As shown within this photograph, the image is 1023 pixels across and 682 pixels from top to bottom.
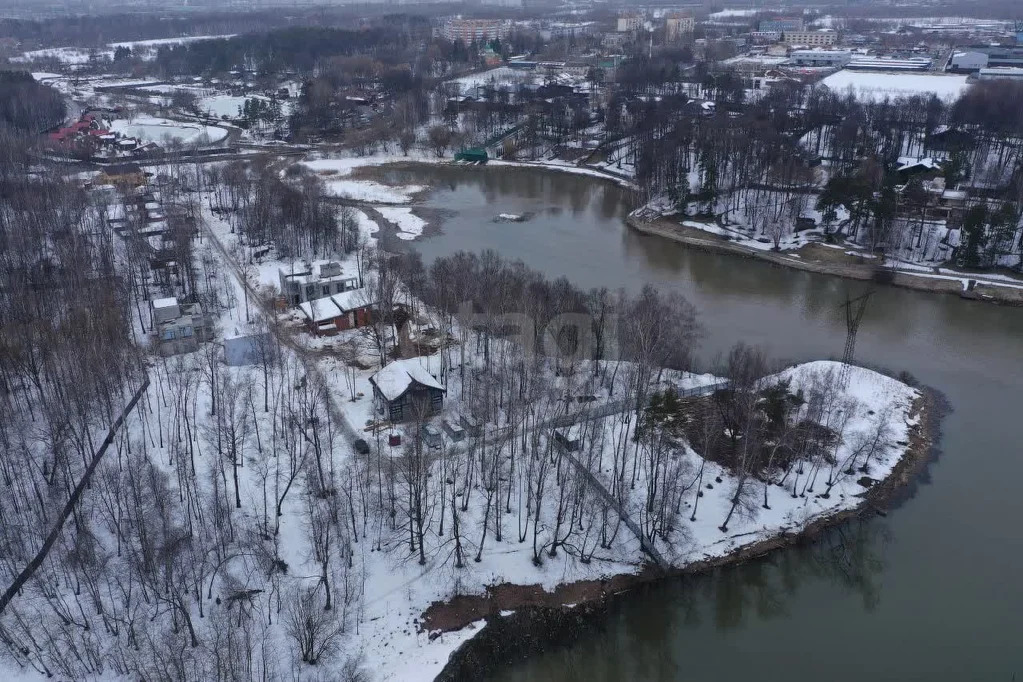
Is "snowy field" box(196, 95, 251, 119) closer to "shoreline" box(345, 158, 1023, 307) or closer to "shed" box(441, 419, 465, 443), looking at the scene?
"shoreline" box(345, 158, 1023, 307)

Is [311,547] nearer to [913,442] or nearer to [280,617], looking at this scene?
[280,617]

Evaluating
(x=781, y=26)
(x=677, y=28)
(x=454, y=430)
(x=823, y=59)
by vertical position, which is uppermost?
(x=781, y=26)

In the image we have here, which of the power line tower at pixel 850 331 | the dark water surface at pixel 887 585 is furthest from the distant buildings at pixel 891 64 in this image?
the dark water surface at pixel 887 585

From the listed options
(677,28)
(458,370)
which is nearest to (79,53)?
(677,28)

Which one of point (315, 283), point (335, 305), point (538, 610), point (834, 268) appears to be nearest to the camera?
point (538, 610)

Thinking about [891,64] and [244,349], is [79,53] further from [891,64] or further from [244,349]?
[244,349]

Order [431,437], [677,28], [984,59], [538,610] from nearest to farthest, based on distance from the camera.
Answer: [538,610]
[431,437]
[984,59]
[677,28]
